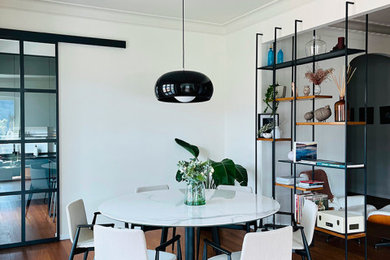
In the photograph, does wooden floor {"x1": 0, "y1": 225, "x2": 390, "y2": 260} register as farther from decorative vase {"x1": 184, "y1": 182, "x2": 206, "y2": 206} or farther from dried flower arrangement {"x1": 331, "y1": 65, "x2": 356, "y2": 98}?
dried flower arrangement {"x1": 331, "y1": 65, "x2": 356, "y2": 98}

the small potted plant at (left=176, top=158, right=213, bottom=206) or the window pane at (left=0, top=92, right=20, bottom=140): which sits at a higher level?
the window pane at (left=0, top=92, right=20, bottom=140)

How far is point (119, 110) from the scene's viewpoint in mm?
4699

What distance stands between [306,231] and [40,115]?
10.3 ft

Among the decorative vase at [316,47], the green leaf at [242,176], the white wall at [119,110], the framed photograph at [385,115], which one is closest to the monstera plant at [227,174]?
the green leaf at [242,176]

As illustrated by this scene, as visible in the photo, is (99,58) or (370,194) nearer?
(99,58)

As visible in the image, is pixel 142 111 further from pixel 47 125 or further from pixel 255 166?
pixel 255 166

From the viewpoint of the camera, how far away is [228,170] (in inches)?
177

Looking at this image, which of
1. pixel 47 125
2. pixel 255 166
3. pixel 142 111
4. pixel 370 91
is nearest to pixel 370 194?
pixel 370 91

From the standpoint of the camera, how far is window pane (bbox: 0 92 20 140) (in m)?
4.08

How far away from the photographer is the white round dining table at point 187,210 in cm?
250

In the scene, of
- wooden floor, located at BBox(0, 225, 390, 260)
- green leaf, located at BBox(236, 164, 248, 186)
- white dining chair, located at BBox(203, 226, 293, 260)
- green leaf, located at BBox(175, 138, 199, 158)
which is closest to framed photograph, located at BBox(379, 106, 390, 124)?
wooden floor, located at BBox(0, 225, 390, 260)

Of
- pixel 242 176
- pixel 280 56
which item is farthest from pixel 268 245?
pixel 280 56

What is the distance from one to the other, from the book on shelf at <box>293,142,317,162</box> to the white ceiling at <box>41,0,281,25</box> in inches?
66.3

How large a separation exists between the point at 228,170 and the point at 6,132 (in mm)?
2596
